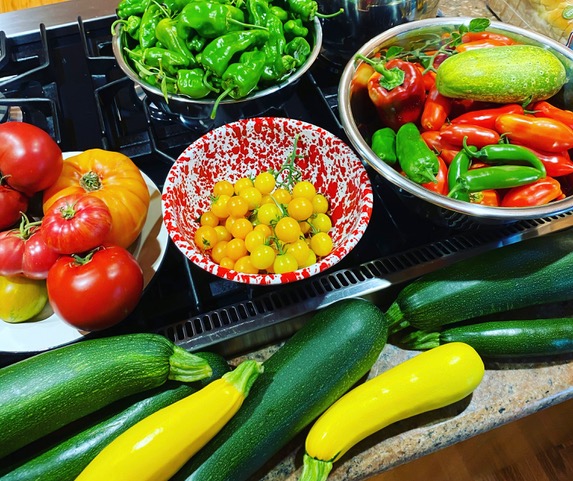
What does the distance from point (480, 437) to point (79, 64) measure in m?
1.23

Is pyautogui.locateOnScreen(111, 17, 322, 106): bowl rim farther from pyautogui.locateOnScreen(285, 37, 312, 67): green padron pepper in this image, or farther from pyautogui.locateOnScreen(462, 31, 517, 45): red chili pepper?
pyautogui.locateOnScreen(462, 31, 517, 45): red chili pepper

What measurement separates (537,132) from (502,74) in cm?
12

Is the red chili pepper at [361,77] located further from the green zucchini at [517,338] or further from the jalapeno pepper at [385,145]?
the green zucchini at [517,338]

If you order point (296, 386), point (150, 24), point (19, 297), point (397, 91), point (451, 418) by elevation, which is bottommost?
point (451, 418)

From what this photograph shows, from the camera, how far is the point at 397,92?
0.86 meters

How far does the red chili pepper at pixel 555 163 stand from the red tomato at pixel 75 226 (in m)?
0.75

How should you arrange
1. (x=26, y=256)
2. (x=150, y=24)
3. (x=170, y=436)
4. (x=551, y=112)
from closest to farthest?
(x=170, y=436), (x=26, y=256), (x=551, y=112), (x=150, y=24)

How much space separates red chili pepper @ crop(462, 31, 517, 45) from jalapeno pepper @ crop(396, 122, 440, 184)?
0.96 ft

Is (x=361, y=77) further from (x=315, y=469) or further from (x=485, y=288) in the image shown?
(x=315, y=469)

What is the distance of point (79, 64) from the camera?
1151mm

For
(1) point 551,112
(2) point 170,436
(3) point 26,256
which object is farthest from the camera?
(1) point 551,112

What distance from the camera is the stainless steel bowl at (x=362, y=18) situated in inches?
39.6

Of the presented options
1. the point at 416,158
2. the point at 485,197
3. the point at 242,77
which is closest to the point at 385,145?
the point at 416,158

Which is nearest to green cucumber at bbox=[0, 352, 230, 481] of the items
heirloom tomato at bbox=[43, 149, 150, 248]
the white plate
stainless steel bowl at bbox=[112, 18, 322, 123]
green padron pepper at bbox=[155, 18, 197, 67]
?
the white plate
